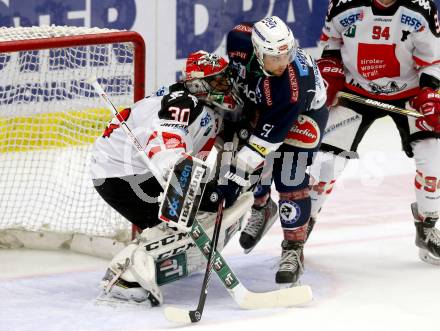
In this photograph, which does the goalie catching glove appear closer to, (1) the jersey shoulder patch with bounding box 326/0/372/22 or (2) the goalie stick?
(1) the jersey shoulder patch with bounding box 326/0/372/22

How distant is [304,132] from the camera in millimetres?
4117

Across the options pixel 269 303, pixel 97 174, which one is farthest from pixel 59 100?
pixel 269 303

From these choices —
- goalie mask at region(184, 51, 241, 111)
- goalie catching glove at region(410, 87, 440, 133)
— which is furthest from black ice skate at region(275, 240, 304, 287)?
goalie catching glove at region(410, 87, 440, 133)

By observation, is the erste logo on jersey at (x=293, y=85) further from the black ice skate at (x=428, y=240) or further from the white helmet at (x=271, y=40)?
the black ice skate at (x=428, y=240)

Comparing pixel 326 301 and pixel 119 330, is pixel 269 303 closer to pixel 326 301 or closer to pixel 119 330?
pixel 326 301

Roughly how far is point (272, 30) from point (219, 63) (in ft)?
0.84

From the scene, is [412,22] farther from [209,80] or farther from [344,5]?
[209,80]

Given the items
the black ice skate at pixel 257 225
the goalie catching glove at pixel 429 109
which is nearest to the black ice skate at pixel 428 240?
the goalie catching glove at pixel 429 109

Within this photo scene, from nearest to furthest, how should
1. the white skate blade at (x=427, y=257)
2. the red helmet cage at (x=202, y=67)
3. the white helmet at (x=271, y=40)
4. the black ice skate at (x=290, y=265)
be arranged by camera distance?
the white helmet at (x=271, y=40)
the red helmet cage at (x=202, y=67)
the black ice skate at (x=290, y=265)
the white skate blade at (x=427, y=257)

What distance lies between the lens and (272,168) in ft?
14.1

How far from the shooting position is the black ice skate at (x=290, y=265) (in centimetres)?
411

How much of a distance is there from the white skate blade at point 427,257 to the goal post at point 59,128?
1.15m

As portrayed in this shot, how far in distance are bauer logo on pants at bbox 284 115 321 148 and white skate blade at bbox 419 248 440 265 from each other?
765mm

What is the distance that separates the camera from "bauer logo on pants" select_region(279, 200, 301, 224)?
4133 mm
